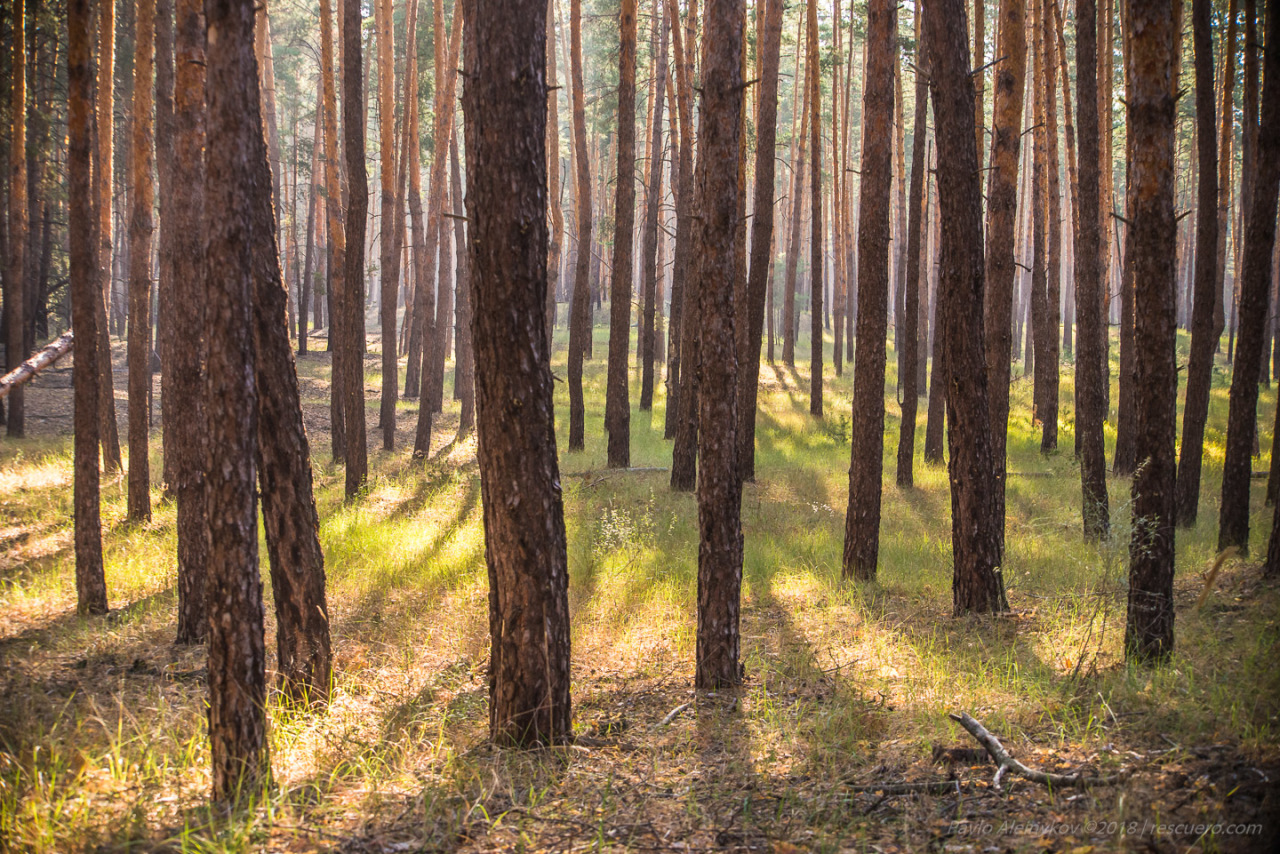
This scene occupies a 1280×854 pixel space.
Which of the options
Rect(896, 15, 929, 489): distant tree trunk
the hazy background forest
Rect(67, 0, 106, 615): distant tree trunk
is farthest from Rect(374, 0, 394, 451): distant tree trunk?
Rect(896, 15, 929, 489): distant tree trunk

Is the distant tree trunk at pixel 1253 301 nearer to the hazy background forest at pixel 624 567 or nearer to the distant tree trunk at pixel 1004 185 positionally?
the hazy background forest at pixel 624 567

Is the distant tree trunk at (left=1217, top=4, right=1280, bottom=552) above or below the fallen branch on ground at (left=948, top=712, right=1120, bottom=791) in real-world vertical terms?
above

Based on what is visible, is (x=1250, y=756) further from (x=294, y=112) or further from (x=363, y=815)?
(x=294, y=112)

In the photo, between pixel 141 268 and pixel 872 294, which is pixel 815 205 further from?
pixel 141 268

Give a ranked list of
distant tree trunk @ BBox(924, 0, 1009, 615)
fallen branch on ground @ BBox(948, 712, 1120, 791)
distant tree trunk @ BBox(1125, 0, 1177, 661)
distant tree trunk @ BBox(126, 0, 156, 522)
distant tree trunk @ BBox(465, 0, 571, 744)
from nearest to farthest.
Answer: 1. fallen branch on ground @ BBox(948, 712, 1120, 791)
2. distant tree trunk @ BBox(465, 0, 571, 744)
3. distant tree trunk @ BBox(1125, 0, 1177, 661)
4. distant tree trunk @ BBox(924, 0, 1009, 615)
5. distant tree trunk @ BBox(126, 0, 156, 522)

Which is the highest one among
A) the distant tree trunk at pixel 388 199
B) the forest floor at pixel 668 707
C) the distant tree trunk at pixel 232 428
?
the distant tree trunk at pixel 388 199

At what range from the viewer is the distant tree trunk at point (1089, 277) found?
29.8ft

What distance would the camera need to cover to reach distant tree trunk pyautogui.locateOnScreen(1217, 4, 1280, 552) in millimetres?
7262

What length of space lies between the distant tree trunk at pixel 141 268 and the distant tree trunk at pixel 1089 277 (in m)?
10.4

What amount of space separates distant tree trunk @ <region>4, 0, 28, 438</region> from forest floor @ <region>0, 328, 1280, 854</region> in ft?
16.9

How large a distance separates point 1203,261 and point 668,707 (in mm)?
8264

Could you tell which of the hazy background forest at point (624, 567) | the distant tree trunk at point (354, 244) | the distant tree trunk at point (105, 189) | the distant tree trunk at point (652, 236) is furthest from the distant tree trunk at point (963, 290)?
the distant tree trunk at point (652, 236)

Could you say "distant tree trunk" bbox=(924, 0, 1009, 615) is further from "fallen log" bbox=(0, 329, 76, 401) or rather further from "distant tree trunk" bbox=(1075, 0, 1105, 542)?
"fallen log" bbox=(0, 329, 76, 401)

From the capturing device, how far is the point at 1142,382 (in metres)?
4.96
